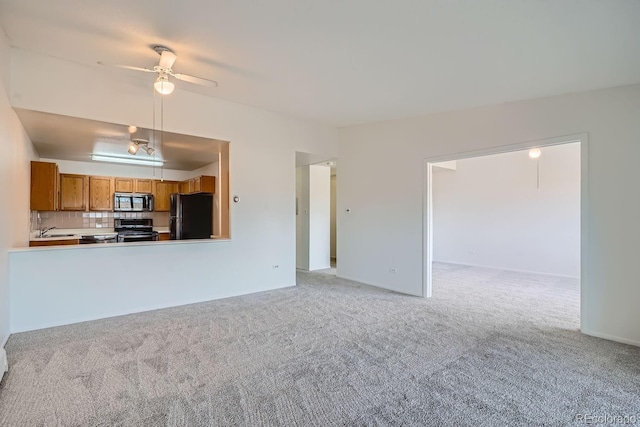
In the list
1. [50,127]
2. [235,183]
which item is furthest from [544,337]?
[50,127]

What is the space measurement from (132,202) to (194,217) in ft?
7.54

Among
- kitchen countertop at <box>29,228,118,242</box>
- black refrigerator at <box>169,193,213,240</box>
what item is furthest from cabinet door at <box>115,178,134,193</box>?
black refrigerator at <box>169,193,213,240</box>

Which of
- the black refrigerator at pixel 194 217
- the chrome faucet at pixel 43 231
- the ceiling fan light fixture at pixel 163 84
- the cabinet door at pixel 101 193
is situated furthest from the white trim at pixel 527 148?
the chrome faucet at pixel 43 231

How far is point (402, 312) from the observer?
4.03 m

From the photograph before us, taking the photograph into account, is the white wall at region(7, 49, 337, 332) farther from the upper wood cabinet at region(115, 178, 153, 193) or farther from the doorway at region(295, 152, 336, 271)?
the upper wood cabinet at region(115, 178, 153, 193)

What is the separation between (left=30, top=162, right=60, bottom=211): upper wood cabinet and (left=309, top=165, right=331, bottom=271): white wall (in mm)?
4631

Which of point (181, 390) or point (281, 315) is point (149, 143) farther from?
point (181, 390)

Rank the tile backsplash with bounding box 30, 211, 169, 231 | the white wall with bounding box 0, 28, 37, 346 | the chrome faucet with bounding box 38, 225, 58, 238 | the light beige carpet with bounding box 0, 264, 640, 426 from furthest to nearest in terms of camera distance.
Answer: the tile backsplash with bounding box 30, 211, 169, 231 → the chrome faucet with bounding box 38, 225, 58, 238 → the white wall with bounding box 0, 28, 37, 346 → the light beige carpet with bounding box 0, 264, 640, 426

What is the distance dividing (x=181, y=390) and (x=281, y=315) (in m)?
1.72

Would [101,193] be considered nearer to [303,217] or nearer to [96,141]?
[96,141]

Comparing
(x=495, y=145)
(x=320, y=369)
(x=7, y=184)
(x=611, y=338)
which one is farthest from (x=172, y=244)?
(x=611, y=338)

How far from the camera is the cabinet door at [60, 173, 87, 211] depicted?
6.30 m

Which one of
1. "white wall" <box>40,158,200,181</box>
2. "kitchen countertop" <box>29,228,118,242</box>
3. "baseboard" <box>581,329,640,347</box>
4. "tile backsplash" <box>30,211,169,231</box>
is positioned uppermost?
"white wall" <box>40,158,200,181</box>

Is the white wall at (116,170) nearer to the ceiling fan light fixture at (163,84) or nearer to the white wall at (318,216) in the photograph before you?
the white wall at (318,216)
